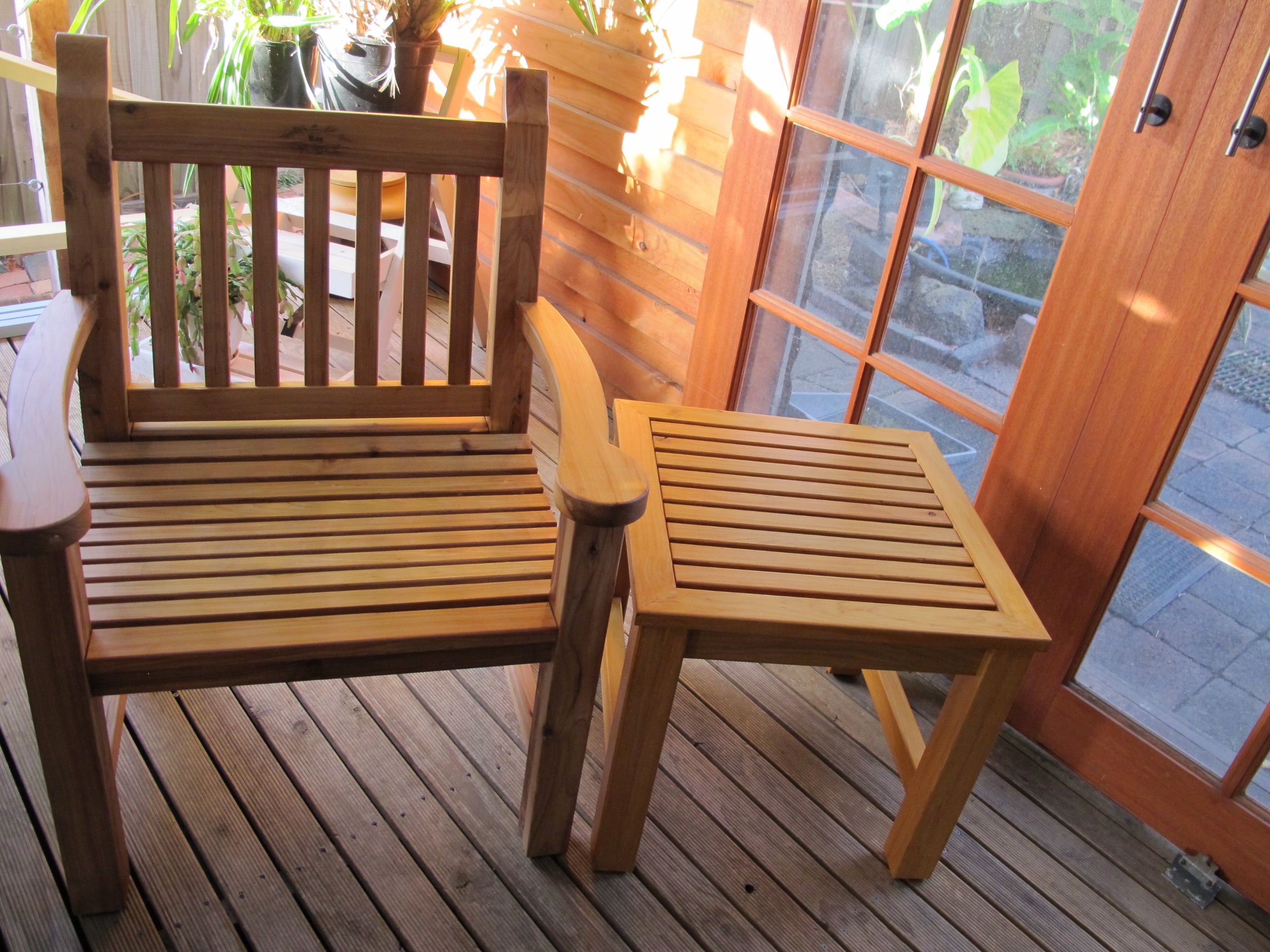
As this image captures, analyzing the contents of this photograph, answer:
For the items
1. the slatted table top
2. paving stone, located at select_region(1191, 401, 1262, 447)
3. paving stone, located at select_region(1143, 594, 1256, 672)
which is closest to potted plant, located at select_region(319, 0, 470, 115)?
the slatted table top

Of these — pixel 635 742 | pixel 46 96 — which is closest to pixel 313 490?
pixel 635 742

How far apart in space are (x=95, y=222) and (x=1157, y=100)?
1.47 metres

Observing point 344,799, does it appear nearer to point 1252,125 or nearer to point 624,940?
point 624,940

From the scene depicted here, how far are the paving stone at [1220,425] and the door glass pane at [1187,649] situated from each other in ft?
0.58

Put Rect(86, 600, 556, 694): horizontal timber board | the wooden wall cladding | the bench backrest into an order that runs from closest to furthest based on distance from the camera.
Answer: Rect(86, 600, 556, 694): horizontal timber board → the bench backrest → the wooden wall cladding

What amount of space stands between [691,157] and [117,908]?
1.75 meters

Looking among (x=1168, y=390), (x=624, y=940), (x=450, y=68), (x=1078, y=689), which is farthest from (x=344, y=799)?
(x=450, y=68)

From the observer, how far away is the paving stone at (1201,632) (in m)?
1.63

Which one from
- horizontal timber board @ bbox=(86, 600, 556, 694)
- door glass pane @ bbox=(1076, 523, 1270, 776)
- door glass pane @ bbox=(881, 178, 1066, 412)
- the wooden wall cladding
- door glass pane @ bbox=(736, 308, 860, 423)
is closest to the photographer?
horizontal timber board @ bbox=(86, 600, 556, 694)

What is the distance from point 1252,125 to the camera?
1.42 meters

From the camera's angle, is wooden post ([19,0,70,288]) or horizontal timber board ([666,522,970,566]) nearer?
horizontal timber board ([666,522,970,566])

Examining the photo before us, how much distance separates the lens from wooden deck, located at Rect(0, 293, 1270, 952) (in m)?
1.49

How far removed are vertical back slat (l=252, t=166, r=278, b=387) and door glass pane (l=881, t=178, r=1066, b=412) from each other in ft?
3.55

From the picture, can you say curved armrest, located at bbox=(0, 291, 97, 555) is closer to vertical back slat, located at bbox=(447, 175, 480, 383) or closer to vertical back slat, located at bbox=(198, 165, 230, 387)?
vertical back slat, located at bbox=(198, 165, 230, 387)
